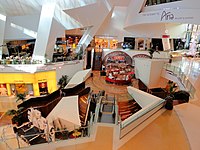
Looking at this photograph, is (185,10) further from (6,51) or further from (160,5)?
(6,51)

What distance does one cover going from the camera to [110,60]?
1869 cm

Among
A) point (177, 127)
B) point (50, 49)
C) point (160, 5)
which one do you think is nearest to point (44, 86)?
point (50, 49)

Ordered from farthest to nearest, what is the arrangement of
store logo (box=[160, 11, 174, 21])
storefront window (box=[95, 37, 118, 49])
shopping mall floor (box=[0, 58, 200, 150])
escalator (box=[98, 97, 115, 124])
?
storefront window (box=[95, 37, 118, 49]) < store logo (box=[160, 11, 174, 21]) < escalator (box=[98, 97, 115, 124]) < shopping mall floor (box=[0, 58, 200, 150])

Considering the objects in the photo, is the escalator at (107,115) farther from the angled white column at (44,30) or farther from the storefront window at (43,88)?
the storefront window at (43,88)

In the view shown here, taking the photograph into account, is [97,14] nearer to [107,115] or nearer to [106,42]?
[106,42]

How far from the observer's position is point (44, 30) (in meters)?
13.8

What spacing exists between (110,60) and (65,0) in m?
7.59

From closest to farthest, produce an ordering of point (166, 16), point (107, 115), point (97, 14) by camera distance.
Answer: point (107, 115)
point (166, 16)
point (97, 14)

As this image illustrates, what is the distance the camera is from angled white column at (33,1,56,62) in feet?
44.2

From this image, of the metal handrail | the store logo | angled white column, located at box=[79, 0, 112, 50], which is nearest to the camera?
the metal handrail

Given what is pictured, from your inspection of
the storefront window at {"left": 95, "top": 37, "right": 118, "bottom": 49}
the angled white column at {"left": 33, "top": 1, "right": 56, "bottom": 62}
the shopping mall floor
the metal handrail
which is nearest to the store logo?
the metal handrail

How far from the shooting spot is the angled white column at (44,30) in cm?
1347

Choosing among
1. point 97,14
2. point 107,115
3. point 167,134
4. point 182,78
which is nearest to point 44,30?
point 97,14

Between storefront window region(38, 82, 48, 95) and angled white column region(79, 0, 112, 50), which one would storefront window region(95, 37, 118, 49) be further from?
storefront window region(38, 82, 48, 95)
